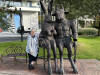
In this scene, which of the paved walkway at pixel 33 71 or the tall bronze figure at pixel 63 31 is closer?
the tall bronze figure at pixel 63 31

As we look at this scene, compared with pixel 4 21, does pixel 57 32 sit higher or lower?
lower

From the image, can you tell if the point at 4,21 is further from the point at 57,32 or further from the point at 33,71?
the point at 57,32

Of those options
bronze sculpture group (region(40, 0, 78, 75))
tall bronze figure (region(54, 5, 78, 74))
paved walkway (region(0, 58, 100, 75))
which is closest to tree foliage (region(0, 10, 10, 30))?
paved walkway (region(0, 58, 100, 75))

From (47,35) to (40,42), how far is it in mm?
363

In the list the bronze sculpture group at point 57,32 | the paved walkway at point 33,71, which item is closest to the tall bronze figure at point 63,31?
the bronze sculpture group at point 57,32

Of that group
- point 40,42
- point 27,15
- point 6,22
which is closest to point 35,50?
point 40,42

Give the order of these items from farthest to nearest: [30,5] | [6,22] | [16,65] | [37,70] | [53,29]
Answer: [30,5] < [6,22] < [16,65] < [37,70] < [53,29]

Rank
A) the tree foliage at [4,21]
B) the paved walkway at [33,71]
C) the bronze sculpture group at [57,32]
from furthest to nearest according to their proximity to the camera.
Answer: the tree foliage at [4,21], the paved walkway at [33,71], the bronze sculpture group at [57,32]

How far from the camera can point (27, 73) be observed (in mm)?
6156

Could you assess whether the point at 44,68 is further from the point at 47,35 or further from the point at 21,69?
the point at 47,35

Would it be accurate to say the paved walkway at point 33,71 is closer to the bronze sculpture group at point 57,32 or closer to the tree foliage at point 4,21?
the bronze sculpture group at point 57,32

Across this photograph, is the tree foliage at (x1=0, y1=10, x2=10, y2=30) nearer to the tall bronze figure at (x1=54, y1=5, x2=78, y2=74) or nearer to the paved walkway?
the paved walkway

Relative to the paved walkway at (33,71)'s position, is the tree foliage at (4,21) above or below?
above

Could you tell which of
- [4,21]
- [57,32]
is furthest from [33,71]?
[4,21]
